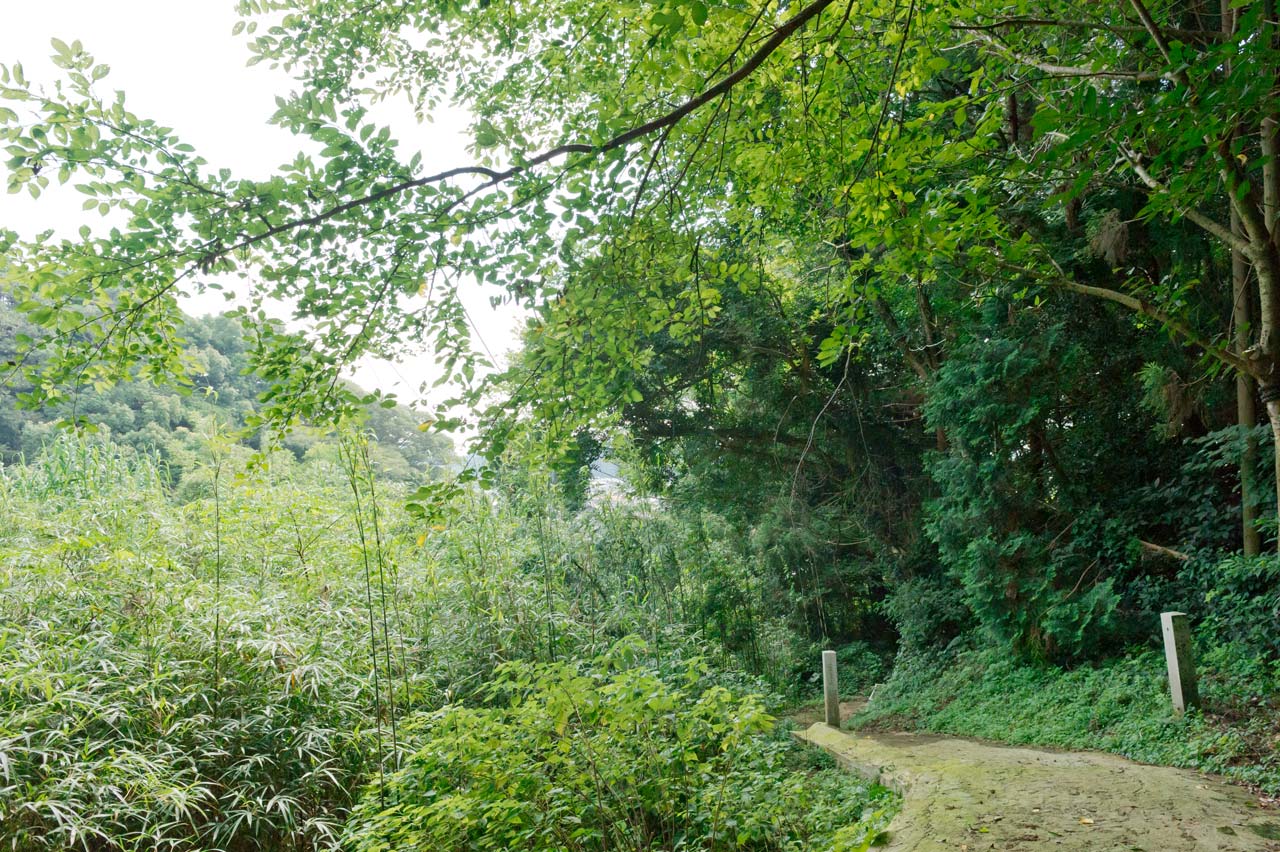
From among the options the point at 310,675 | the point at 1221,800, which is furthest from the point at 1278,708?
the point at 310,675

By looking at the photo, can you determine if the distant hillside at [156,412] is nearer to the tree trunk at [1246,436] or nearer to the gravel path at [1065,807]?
the gravel path at [1065,807]

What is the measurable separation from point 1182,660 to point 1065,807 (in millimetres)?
1927

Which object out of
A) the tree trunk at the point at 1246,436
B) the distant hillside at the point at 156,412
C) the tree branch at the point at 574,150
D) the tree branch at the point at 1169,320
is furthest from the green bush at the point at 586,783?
the distant hillside at the point at 156,412

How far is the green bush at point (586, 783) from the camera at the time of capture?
285cm

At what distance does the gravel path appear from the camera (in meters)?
2.95

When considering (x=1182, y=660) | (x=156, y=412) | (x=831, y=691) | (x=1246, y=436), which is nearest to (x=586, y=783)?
(x=1182, y=660)

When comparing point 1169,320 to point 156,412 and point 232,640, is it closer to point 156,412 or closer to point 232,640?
point 232,640

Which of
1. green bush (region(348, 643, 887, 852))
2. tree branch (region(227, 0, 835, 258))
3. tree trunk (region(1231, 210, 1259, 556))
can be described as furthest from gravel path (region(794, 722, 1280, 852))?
tree branch (region(227, 0, 835, 258))

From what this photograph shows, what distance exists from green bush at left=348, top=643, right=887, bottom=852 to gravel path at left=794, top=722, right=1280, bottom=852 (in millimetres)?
355

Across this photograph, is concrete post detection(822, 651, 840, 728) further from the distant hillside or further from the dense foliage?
the distant hillside

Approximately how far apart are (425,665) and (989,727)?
4.48 meters

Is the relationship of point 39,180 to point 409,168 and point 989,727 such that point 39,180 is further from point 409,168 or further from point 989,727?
point 989,727

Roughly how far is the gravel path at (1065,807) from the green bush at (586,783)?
0.36m

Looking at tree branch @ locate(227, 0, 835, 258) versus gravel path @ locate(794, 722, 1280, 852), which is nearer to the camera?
tree branch @ locate(227, 0, 835, 258)
